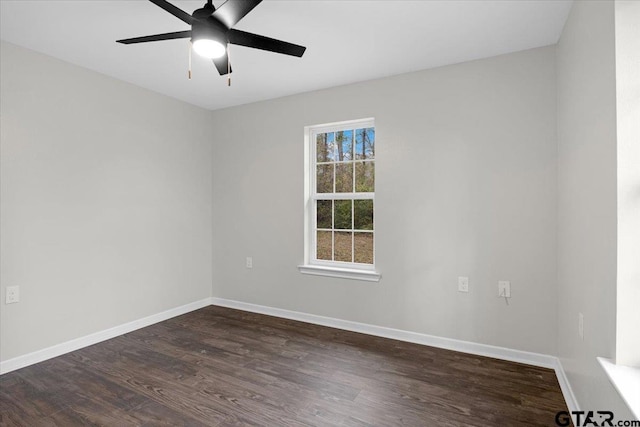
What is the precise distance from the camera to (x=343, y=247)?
3.65 m

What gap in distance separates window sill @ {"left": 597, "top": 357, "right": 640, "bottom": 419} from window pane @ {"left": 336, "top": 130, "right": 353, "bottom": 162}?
2.69 meters

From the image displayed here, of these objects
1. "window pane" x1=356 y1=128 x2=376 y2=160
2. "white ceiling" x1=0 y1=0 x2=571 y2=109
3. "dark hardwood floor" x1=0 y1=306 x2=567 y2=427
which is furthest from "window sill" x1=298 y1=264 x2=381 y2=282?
"white ceiling" x1=0 y1=0 x2=571 y2=109

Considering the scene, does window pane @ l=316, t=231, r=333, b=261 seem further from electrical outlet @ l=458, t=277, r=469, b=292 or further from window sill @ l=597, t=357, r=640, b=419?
window sill @ l=597, t=357, r=640, b=419

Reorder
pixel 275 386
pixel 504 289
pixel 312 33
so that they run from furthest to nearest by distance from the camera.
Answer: pixel 504 289, pixel 312 33, pixel 275 386

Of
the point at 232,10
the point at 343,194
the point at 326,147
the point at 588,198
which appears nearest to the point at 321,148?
the point at 326,147

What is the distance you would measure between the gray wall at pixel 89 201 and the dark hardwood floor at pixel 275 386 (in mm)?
435

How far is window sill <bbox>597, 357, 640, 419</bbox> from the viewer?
1.12 metres

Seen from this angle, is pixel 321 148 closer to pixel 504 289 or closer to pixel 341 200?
pixel 341 200

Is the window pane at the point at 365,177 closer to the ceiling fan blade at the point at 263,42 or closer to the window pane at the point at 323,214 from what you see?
the window pane at the point at 323,214

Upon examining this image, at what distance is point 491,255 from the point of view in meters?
2.80

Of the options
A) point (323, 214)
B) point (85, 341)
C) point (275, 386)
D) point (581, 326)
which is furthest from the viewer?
point (323, 214)

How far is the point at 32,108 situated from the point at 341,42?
254 centimetres

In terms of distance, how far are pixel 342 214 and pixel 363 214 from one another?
0.25 meters

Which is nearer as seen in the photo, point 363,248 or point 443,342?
point 443,342
